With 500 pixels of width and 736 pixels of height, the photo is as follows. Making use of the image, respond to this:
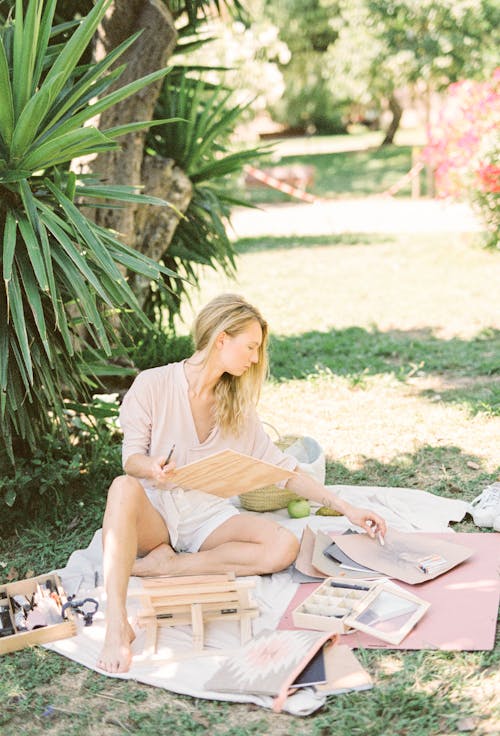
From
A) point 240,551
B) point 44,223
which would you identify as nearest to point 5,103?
point 44,223

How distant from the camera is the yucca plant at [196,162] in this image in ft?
20.2

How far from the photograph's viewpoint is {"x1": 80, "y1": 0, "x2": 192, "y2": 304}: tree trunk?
18.4 ft

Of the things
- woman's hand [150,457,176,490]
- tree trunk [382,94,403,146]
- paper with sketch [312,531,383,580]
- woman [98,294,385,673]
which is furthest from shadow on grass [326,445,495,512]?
tree trunk [382,94,403,146]

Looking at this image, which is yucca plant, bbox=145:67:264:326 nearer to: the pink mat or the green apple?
the green apple

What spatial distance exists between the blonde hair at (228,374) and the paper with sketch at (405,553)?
0.69 metres

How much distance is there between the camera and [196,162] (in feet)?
20.7

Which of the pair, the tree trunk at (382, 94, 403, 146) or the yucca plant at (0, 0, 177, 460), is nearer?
the yucca plant at (0, 0, 177, 460)

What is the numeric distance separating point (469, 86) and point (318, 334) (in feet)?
14.4

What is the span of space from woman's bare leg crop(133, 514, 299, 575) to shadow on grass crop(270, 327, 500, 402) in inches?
103

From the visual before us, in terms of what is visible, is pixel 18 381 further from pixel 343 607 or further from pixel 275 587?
pixel 343 607

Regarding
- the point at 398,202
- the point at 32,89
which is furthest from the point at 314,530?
→ the point at 398,202

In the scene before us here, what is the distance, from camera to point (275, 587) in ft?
12.5

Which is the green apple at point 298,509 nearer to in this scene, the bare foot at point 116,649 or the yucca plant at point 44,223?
the yucca plant at point 44,223

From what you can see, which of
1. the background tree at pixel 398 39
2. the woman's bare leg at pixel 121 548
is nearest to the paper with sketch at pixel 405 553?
the woman's bare leg at pixel 121 548
